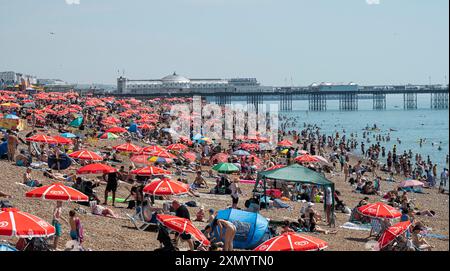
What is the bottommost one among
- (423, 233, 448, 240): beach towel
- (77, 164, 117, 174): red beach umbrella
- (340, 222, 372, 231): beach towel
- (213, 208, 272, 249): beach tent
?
(423, 233, 448, 240): beach towel

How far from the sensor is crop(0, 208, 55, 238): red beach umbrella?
8.05 m

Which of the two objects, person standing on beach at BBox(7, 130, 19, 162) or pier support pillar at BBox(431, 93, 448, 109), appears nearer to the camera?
person standing on beach at BBox(7, 130, 19, 162)

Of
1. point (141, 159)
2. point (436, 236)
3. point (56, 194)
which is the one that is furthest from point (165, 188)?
point (141, 159)

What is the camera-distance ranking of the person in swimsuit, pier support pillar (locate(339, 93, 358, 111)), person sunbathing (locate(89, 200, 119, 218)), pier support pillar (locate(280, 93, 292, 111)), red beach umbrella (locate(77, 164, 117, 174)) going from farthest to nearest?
1. pier support pillar (locate(280, 93, 292, 111))
2. pier support pillar (locate(339, 93, 358, 111))
3. red beach umbrella (locate(77, 164, 117, 174))
4. person sunbathing (locate(89, 200, 119, 218))
5. the person in swimsuit

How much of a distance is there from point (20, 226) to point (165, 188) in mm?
4692

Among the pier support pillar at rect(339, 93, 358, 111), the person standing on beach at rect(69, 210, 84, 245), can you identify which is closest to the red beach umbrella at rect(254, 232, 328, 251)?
the person standing on beach at rect(69, 210, 84, 245)

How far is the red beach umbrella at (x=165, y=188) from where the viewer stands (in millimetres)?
12572

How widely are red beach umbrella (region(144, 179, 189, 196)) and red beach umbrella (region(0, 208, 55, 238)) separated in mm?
4207

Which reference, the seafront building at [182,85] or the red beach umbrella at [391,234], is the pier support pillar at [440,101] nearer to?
the seafront building at [182,85]

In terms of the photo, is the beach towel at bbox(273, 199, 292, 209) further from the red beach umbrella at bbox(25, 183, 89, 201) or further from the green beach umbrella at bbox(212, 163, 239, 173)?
the red beach umbrella at bbox(25, 183, 89, 201)
